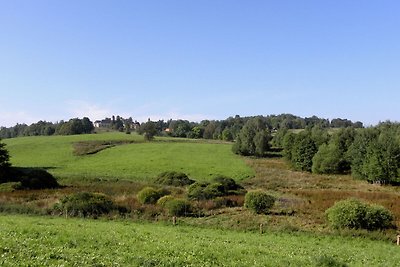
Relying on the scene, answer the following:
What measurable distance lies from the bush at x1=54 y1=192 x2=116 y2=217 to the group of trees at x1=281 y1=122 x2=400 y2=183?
55667 mm

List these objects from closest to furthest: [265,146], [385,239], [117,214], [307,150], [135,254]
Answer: [135,254] < [385,239] < [117,214] < [307,150] < [265,146]

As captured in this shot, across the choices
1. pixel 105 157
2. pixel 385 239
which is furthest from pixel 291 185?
pixel 105 157

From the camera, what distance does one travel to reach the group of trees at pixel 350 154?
7156 centimetres

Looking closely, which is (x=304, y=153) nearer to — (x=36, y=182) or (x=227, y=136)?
(x=36, y=182)

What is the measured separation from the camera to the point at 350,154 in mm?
86500

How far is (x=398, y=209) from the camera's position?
36.6m

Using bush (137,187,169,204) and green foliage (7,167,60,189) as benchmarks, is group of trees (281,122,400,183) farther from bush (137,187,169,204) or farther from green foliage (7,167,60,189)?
green foliage (7,167,60,189)

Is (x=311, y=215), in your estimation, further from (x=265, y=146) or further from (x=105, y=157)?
(x=265, y=146)

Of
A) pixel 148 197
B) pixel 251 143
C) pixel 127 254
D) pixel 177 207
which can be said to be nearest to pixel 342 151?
pixel 251 143

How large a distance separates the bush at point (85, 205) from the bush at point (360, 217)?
18.0m

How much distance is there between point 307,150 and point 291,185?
3061 cm

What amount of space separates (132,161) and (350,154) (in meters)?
48.5

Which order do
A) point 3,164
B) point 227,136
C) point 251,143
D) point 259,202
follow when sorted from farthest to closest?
point 227,136
point 251,143
point 3,164
point 259,202

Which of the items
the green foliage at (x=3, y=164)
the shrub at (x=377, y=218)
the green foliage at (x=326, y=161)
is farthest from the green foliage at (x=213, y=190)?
the green foliage at (x=326, y=161)
